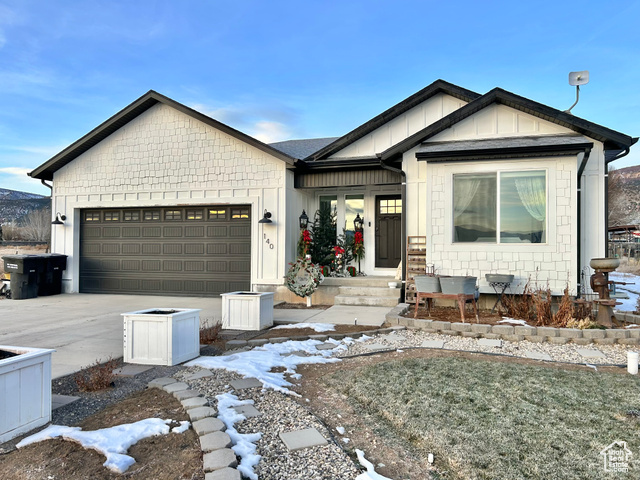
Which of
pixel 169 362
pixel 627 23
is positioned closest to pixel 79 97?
pixel 169 362

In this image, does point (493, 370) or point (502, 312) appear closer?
point (493, 370)

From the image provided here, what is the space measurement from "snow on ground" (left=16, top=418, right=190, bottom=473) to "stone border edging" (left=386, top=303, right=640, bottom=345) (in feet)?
14.2

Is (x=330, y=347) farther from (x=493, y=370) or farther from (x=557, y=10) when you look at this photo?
(x=557, y=10)

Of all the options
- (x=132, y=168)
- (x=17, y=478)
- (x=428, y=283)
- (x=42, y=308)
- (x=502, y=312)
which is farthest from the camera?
(x=132, y=168)

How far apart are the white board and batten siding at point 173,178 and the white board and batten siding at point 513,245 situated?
139 inches

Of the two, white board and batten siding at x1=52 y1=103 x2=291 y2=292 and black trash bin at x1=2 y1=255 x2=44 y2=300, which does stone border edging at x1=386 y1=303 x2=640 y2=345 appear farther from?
black trash bin at x1=2 y1=255 x2=44 y2=300

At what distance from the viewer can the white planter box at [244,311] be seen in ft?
20.7

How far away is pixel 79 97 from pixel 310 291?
12044 mm

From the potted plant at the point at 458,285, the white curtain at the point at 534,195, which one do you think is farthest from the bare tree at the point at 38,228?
the white curtain at the point at 534,195

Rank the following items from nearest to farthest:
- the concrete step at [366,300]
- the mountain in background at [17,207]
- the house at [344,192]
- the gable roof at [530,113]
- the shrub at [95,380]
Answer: the shrub at [95,380]
the gable roof at [530,113]
the house at [344,192]
the concrete step at [366,300]
the mountain in background at [17,207]

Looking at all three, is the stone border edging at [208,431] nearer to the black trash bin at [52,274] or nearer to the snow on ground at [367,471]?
the snow on ground at [367,471]

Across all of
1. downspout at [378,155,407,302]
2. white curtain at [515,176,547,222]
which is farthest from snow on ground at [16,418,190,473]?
white curtain at [515,176,547,222]

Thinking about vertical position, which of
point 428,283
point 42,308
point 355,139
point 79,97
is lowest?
point 42,308

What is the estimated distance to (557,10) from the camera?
9.30m
